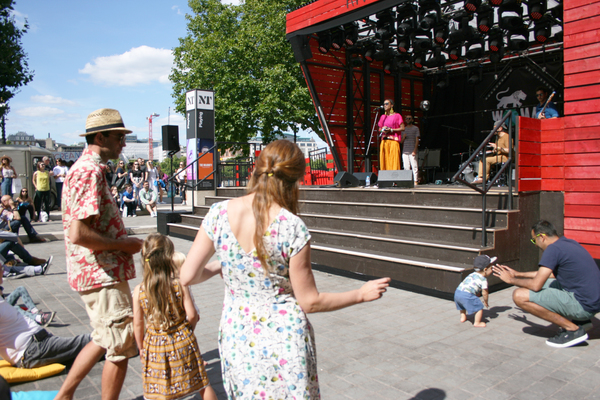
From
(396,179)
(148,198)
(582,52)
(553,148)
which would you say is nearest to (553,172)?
(553,148)

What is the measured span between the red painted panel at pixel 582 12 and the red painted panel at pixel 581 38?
233 millimetres

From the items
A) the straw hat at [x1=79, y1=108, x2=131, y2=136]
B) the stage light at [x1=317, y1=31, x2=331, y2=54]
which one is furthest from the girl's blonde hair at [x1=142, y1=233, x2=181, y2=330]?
the stage light at [x1=317, y1=31, x2=331, y2=54]

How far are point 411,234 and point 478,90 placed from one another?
9485 millimetres

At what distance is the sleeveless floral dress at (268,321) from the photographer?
5.71 feet

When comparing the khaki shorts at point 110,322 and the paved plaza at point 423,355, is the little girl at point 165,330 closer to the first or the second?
the khaki shorts at point 110,322

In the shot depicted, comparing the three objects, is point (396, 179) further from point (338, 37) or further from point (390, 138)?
point (338, 37)

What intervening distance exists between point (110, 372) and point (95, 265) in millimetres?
654

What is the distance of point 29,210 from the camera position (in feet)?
42.0

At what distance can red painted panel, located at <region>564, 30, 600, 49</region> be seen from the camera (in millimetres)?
5922

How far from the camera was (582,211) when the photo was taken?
6121 mm

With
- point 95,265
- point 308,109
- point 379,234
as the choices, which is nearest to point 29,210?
point 379,234

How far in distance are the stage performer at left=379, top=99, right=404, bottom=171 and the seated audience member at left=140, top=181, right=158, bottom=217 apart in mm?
9055

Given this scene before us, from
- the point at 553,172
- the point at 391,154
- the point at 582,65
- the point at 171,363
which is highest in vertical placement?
the point at 582,65

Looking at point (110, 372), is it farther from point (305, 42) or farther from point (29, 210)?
point (29, 210)
